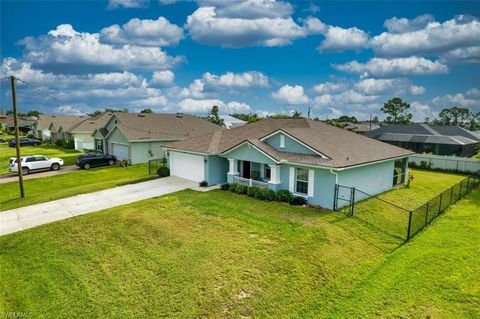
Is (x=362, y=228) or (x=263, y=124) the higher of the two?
(x=263, y=124)

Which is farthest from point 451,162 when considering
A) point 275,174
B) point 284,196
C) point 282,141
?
point 284,196

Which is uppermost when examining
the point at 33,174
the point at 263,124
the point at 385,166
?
the point at 263,124

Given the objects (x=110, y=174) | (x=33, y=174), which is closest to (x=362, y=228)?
(x=110, y=174)

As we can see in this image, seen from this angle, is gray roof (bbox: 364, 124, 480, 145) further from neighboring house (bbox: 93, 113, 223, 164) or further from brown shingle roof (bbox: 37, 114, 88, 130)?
brown shingle roof (bbox: 37, 114, 88, 130)

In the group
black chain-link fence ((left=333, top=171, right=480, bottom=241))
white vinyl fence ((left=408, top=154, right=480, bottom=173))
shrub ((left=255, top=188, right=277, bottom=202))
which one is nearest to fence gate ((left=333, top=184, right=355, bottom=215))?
black chain-link fence ((left=333, top=171, right=480, bottom=241))

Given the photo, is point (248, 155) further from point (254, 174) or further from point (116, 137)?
point (116, 137)

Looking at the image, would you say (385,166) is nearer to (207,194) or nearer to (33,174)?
(207,194)

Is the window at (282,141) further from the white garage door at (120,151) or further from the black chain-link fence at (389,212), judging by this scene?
the white garage door at (120,151)
